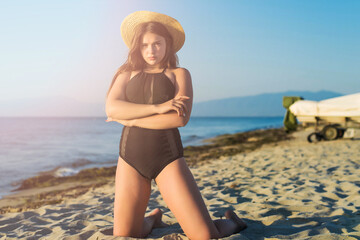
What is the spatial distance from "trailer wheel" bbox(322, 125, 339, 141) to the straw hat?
12.2 m

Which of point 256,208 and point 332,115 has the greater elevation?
point 332,115

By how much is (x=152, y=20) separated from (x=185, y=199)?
5.34 feet

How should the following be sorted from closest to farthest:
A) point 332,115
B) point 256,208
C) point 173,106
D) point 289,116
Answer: point 173,106, point 256,208, point 332,115, point 289,116

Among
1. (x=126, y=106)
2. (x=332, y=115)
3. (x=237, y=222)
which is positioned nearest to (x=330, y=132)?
(x=332, y=115)

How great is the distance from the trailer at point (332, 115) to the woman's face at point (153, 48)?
11.8 m

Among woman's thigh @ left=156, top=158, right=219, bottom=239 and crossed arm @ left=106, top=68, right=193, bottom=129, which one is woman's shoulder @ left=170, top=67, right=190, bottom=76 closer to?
crossed arm @ left=106, top=68, right=193, bottom=129

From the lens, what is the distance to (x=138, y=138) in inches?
97.3

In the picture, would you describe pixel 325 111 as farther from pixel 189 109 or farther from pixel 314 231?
pixel 189 109

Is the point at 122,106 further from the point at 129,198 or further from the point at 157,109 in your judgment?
the point at 129,198

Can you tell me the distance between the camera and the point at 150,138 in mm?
2447

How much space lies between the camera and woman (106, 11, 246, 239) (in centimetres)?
241

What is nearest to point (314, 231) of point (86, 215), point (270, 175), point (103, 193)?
point (86, 215)

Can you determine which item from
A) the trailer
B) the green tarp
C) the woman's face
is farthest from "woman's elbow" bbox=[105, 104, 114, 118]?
the green tarp

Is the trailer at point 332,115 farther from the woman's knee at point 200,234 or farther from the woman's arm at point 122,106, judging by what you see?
the woman's arm at point 122,106
